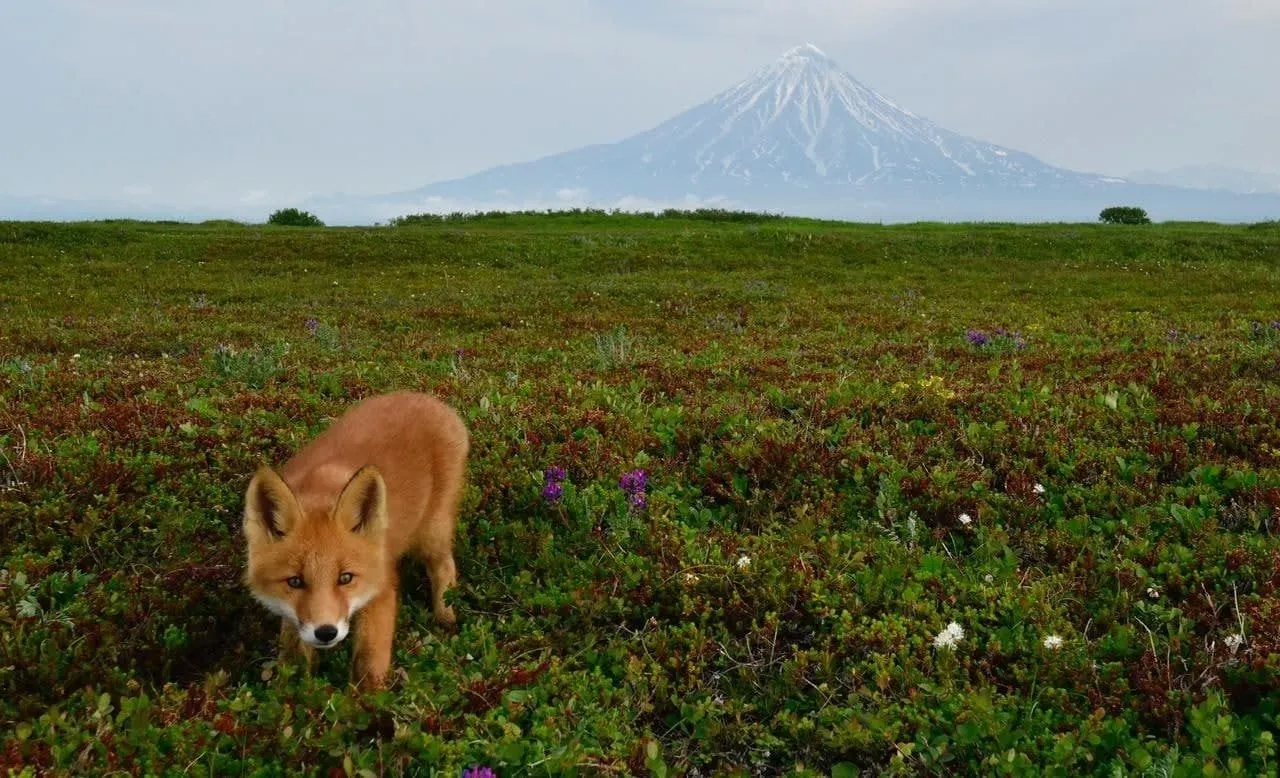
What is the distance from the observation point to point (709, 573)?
546 centimetres

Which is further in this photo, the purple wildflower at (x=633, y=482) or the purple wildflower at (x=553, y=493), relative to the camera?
the purple wildflower at (x=633, y=482)

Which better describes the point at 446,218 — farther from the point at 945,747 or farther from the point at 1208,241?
the point at 945,747

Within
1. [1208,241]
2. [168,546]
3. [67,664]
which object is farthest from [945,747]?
[1208,241]

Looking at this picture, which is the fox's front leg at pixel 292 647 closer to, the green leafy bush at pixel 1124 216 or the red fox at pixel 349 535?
the red fox at pixel 349 535

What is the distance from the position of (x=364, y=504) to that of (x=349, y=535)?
186mm

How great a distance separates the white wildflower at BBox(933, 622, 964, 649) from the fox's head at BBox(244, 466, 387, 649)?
319cm

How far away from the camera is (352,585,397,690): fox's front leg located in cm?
435

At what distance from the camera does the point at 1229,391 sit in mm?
8469

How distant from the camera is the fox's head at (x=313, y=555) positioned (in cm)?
390

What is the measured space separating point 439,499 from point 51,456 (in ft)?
11.1

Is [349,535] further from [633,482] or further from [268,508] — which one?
[633,482]

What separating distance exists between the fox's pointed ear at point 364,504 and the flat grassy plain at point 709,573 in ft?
2.68

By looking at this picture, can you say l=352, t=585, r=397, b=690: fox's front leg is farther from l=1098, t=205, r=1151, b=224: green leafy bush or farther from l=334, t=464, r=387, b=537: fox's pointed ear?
l=1098, t=205, r=1151, b=224: green leafy bush

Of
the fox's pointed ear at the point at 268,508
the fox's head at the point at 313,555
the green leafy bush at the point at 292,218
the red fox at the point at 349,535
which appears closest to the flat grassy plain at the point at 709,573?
the red fox at the point at 349,535
